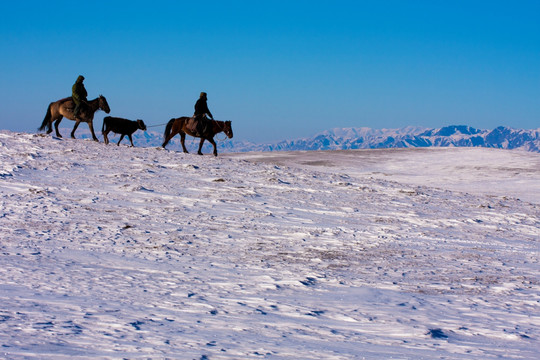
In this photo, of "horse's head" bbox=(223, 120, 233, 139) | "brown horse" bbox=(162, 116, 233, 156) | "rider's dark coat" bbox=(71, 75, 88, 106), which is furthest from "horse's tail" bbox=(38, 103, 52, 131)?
"horse's head" bbox=(223, 120, 233, 139)

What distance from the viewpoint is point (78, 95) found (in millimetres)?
21344

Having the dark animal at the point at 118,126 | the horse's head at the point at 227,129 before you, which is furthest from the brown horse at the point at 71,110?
the horse's head at the point at 227,129

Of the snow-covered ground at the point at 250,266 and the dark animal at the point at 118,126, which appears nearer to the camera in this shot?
the snow-covered ground at the point at 250,266

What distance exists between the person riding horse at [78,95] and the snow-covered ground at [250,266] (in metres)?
4.77

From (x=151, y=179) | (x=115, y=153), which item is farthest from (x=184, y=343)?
(x=115, y=153)

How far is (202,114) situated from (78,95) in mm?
4642

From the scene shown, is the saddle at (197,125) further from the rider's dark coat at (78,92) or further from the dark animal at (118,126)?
the rider's dark coat at (78,92)

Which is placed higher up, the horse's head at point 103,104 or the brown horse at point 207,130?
the horse's head at point 103,104

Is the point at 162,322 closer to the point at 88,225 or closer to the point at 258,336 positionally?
the point at 258,336

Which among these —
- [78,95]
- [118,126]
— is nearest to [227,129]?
[118,126]

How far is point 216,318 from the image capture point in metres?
4.87

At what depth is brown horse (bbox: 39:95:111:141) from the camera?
2148 cm

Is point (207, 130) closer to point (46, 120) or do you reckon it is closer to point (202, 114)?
point (202, 114)

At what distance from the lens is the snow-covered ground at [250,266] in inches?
170
